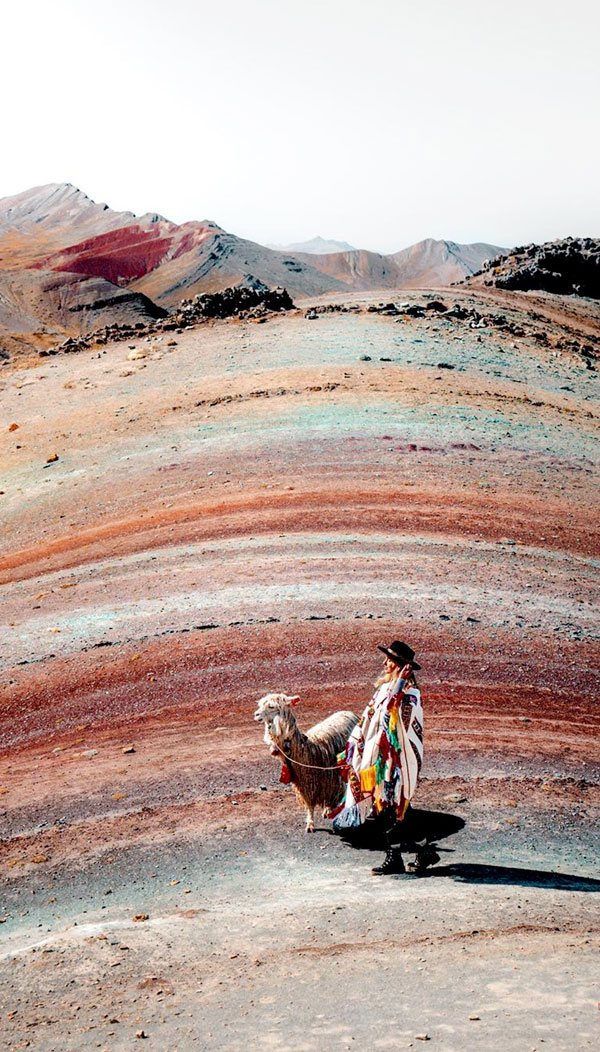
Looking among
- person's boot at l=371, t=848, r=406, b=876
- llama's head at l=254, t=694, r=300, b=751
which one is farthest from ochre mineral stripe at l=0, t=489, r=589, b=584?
person's boot at l=371, t=848, r=406, b=876

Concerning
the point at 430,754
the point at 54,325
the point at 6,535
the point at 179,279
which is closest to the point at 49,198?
the point at 179,279

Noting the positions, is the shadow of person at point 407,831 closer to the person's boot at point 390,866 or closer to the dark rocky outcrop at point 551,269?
the person's boot at point 390,866

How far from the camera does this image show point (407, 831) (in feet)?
26.9

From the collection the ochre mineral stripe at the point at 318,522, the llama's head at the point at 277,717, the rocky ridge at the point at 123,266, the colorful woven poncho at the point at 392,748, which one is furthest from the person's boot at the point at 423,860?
the rocky ridge at the point at 123,266

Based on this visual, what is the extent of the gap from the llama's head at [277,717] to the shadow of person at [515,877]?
5.17 ft

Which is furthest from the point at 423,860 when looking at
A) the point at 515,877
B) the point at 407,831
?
the point at 515,877

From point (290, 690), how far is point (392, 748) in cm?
412

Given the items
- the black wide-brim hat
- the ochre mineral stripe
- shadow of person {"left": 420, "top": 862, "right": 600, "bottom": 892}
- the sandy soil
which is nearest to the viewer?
the sandy soil

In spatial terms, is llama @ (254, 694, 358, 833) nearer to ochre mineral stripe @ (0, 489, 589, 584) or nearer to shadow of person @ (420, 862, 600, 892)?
shadow of person @ (420, 862, 600, 892)

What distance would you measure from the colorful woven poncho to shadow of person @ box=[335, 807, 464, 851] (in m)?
0.24

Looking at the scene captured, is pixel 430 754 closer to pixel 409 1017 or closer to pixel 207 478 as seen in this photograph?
pixel 409 1017

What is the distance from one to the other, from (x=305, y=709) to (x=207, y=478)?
9768 mm

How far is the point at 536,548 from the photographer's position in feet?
53.3

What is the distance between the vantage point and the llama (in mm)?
7957
